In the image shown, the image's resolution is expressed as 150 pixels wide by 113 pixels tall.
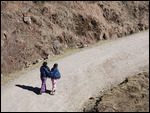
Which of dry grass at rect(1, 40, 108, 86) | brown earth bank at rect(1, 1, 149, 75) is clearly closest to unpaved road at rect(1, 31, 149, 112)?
dry grass at rect(1, 40, 108, 86)

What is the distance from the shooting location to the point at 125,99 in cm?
1213

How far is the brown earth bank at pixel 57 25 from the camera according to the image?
18391 millimetres

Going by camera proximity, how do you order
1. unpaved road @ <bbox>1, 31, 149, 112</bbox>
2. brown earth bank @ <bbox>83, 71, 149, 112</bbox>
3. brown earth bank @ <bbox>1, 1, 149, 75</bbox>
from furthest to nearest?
1. brown earth bank @ <bbox>1, 1, 149, 75</bbox>
2. unpaved road @ <bbox>1, 31, 149, 112</bbox>
3. brown earth bank @ <bbox>83, 71, 149, 112</bbox>

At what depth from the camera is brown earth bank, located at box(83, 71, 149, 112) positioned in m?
11.5

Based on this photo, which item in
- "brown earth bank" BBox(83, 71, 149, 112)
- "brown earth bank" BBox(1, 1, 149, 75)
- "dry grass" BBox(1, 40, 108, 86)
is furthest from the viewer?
"brown earth bank" BBox(1, 1, 149, 75)

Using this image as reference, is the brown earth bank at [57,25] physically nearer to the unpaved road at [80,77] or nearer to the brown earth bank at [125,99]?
the unpaved road at [80,77]

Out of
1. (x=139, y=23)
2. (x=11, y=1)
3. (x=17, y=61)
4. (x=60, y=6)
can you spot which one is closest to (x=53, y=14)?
(x=60, y=6)

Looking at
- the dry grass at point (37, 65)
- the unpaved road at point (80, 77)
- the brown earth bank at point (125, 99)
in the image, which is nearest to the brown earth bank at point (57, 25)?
the dry grass at point (37, 65)

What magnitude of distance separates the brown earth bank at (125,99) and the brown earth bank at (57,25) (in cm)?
746

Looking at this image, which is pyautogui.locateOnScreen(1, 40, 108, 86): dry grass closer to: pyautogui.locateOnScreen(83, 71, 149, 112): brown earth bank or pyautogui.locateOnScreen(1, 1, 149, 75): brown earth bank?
pyautogui.locateOnScreen(1, 1, 149, 75): brown earth bank

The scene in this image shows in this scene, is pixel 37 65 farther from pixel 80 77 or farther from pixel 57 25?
pixel 57 25

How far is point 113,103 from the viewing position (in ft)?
38.7

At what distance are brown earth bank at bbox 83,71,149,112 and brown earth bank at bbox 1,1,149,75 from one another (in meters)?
7.46

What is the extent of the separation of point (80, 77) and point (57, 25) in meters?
8.21
